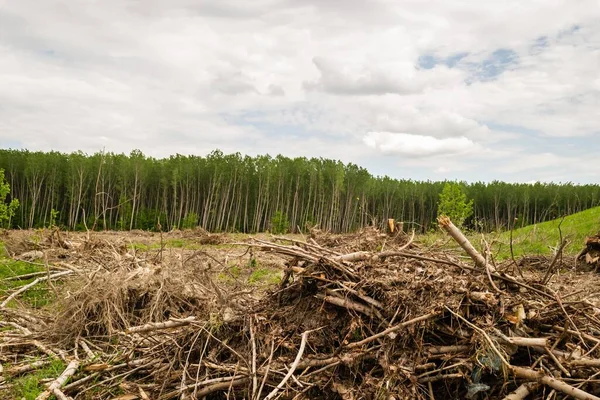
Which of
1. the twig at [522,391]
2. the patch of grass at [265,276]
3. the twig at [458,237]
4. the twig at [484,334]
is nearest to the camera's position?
the twig at [484,334]

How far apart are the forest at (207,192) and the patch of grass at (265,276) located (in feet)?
121

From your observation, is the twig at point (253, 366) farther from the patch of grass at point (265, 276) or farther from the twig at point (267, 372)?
the patch of grass at point (265, 276)

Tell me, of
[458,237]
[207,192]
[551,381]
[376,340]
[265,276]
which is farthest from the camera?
[207,192]

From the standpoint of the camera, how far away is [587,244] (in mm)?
11344

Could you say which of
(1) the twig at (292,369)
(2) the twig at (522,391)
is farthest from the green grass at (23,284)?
(2) the twig at (522,391)

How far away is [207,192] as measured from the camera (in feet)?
201

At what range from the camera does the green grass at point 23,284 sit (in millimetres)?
9200

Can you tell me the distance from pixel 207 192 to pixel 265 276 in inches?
1977

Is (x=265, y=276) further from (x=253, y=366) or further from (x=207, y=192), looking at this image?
(x=207, y=192)

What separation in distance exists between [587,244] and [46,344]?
1119 centimetres

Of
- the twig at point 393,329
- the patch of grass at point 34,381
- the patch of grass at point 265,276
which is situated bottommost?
the patch of grass at point 34,381

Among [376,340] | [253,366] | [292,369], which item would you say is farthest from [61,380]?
[376,340]

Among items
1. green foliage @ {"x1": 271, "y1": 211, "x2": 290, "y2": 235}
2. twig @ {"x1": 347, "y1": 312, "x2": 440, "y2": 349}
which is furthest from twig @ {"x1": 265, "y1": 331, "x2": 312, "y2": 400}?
green foliage @ {"x1": 271, "y1": 211, "x2": 290, "y2": 235}

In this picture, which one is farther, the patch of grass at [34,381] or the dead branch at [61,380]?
the patch of grass at [34,381]
